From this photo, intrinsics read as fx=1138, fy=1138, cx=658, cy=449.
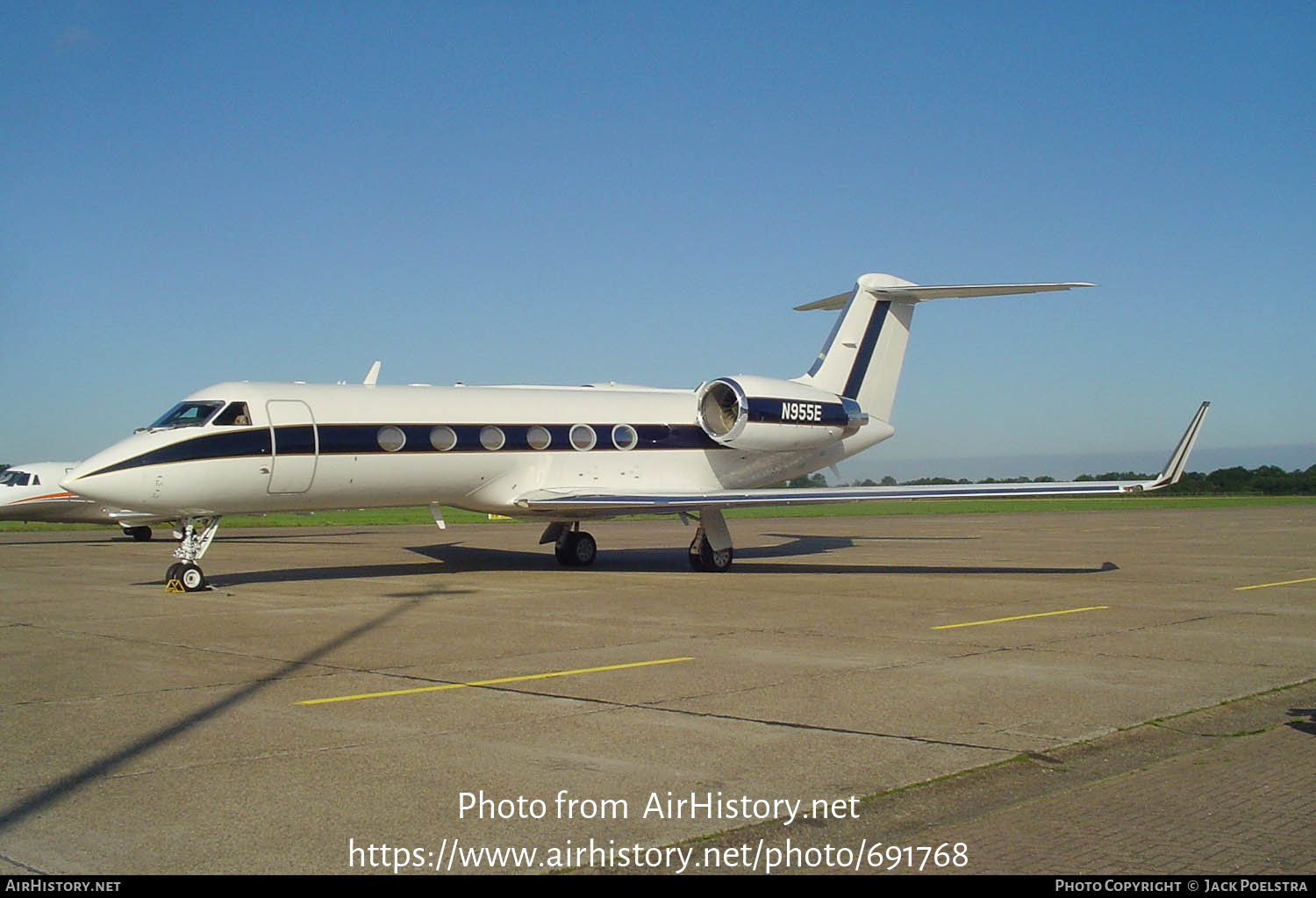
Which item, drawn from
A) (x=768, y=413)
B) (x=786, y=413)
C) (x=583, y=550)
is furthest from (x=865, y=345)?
(x=583, y=550)

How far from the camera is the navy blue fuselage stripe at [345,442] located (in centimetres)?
1559

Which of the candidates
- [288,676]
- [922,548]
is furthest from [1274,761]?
[922,548]

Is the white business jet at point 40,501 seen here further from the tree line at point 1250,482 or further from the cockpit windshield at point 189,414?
the tree line at point 1250,482

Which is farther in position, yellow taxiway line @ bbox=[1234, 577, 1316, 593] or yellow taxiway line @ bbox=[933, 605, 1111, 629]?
yellow taxiway line @ bbox=[1234, 577, 1316, 593]

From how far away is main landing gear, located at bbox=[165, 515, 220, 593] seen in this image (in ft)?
52.6

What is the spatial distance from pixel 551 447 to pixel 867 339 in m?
7.33

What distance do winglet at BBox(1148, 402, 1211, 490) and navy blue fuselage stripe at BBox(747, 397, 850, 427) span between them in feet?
22.1

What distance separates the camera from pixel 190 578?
52.6 ft

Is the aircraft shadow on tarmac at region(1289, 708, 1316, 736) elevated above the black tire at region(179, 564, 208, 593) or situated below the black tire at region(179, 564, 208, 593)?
below

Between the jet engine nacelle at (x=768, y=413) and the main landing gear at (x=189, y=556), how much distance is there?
29.6 ft

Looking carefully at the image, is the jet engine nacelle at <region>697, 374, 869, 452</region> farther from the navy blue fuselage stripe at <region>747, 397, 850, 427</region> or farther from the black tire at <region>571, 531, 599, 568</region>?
the black tire at <region>571, 531, 599, 568</region>

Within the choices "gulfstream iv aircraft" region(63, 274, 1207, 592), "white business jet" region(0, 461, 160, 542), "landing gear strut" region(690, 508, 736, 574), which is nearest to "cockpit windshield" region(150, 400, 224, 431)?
"gulfstream iv aircraft" region(63, 274, 1207, 592)

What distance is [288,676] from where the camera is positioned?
9406 mm
